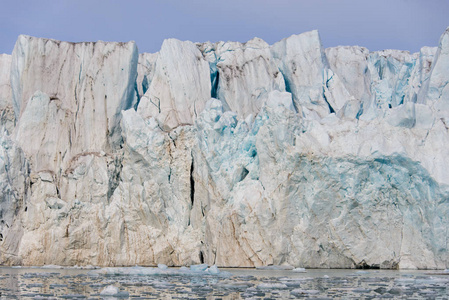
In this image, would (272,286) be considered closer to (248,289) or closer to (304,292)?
(248,289)

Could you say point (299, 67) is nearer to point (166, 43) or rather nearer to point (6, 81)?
point (166, 43)

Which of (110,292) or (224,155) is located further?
(224,155)

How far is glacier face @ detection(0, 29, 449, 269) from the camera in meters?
22.3

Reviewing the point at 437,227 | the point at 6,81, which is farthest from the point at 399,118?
the point at 6,81

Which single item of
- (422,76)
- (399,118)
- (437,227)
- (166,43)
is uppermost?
(166,43)

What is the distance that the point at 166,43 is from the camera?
3036 centimetres

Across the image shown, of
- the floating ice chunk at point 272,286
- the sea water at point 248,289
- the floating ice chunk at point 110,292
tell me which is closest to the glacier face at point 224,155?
the sea water at point 248,289

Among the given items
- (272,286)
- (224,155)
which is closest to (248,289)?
(272,286)

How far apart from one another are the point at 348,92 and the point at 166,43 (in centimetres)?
929

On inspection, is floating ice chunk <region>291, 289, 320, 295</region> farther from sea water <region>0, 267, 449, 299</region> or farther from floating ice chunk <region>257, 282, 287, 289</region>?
floating ice chunk <region>257, 282, 287, 289</region>

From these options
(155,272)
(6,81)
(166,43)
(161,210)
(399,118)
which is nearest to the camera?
(155,272)

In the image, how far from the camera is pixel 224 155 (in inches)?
990

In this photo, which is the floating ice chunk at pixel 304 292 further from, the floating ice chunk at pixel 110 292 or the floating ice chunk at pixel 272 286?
the floating ice chunk at pixel 110 292

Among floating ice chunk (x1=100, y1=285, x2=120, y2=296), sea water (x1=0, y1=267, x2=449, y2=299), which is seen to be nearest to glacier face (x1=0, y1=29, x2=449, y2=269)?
sea water (x1=0, y1=267, x2=449, y2=299)
